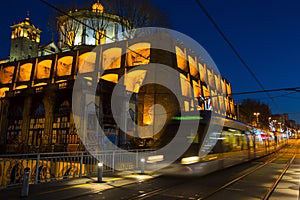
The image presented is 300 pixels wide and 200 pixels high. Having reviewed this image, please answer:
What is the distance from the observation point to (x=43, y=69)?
3931cm

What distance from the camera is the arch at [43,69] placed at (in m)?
38.4

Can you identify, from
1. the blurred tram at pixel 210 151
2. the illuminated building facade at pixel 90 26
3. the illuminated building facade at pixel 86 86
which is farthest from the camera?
the illuminated building facade at pixel 90 26

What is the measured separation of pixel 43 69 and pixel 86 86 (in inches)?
863

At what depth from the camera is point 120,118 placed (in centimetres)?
2439

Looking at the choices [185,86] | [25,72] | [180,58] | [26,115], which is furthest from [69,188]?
[25,72]

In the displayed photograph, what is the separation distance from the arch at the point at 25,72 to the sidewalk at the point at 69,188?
117 feet

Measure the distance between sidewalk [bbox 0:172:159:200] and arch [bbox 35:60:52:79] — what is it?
32872mm

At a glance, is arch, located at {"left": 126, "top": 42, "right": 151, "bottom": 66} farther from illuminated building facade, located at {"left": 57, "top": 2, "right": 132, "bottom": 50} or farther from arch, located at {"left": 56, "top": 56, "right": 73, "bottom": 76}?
arch, located at {"left": 56, "top": 56, "right": 73, "bottom": 76}

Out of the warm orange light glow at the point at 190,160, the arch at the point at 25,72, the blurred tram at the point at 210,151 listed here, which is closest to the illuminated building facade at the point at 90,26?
the arch at the point at 25,72

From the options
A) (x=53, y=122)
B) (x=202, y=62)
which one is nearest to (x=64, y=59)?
(x=53, y=122)

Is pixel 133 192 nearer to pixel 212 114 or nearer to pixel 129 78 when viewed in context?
pixel 212 114

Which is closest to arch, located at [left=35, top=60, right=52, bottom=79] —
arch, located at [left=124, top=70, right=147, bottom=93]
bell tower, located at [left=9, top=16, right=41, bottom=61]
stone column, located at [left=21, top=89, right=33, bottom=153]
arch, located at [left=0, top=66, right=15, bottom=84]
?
arch, located at [left=0, top=66, right=15, bottom=84]

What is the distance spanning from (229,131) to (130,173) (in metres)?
5.96

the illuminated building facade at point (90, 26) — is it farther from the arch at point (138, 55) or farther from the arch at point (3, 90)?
the arch at point (3, 90)
